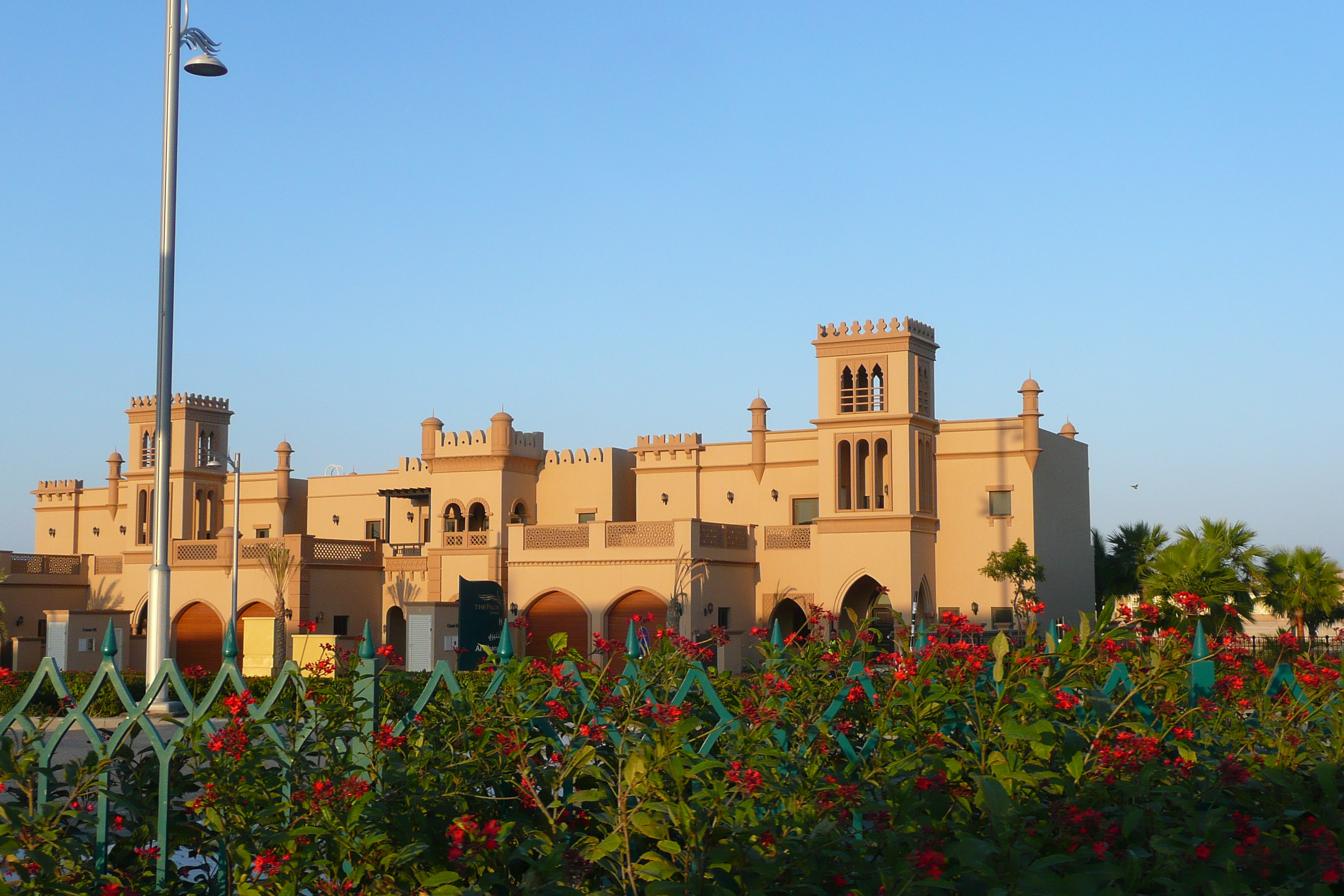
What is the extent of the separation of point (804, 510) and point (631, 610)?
638 cm

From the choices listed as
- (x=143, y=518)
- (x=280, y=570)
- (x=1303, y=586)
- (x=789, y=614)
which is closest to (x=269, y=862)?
(x=1303, y=586)

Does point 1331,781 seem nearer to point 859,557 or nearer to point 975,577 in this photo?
point 859,557

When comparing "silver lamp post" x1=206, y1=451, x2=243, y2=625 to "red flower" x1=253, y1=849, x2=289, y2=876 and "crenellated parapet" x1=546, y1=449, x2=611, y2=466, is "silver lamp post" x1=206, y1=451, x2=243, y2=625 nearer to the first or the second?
"crenellated parapet" x1=546, y1=449, x2=611, y2=466

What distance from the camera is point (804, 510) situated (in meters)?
36.9

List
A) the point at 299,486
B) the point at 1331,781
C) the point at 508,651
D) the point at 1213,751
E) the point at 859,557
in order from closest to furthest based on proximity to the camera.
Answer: the point at 1331,781 → the point at 1213,751 → the point at 508,651 → the point at 859,557 → the point at 299,486

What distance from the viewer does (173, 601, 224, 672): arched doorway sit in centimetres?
3809

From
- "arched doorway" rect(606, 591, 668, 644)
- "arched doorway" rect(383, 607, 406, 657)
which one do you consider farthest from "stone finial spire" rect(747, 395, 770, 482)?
"arched doorway" rect(383, 607, 406, 657)

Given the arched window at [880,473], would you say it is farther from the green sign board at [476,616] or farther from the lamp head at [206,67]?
the lamp head at [206,67]

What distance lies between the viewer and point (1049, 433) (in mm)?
36188

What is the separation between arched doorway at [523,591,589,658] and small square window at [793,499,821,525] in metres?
6.86

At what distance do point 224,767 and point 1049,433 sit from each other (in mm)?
34450

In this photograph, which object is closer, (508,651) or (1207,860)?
(1207,860)

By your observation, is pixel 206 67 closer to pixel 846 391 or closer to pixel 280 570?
pixel 846 391

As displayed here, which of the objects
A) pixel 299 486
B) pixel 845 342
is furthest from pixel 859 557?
pixel 299 486
